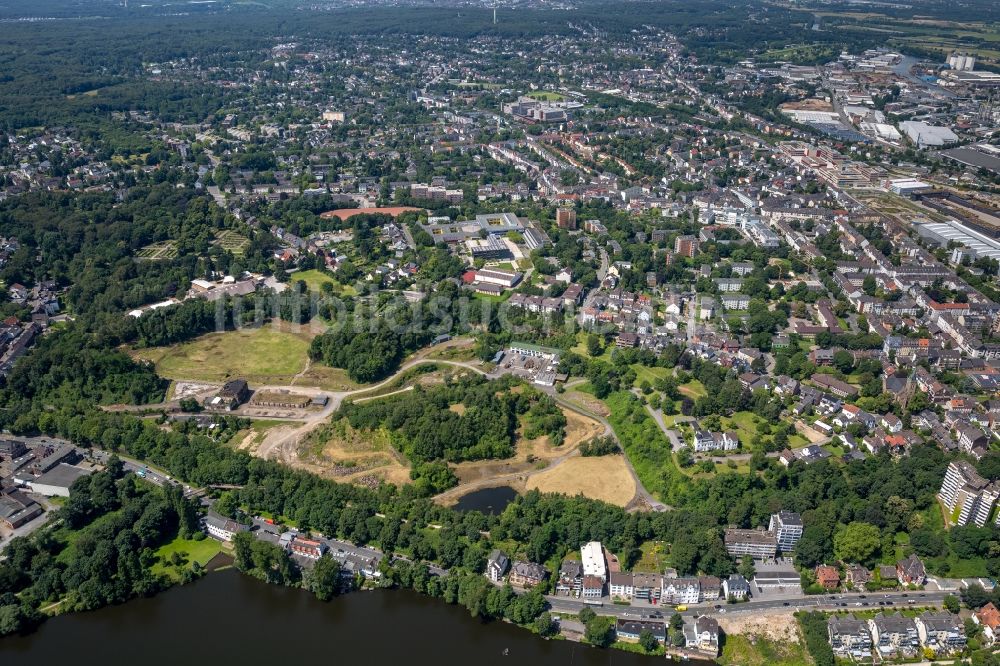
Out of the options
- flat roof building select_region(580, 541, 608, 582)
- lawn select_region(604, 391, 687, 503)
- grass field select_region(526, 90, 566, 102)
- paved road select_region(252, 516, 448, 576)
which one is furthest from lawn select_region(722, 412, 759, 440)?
grass field select_region(526, 90, 566, 102)

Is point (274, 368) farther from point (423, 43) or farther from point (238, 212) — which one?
point (423, 43)

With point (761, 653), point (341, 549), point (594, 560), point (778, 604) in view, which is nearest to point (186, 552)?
point (341, 549)

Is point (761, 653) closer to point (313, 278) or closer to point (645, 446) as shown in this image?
point (645, 446)

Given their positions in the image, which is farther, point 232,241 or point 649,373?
point 232,241

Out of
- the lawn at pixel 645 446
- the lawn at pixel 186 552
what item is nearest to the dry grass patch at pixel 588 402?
the lawn at pixel 645 446

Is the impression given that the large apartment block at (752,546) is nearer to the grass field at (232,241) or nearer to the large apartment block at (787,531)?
the large apartment block at (787,531)

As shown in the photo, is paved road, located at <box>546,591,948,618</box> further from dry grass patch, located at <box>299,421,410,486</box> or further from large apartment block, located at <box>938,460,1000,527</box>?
dry grass patch, located at <box>299,421,410,486</box>
